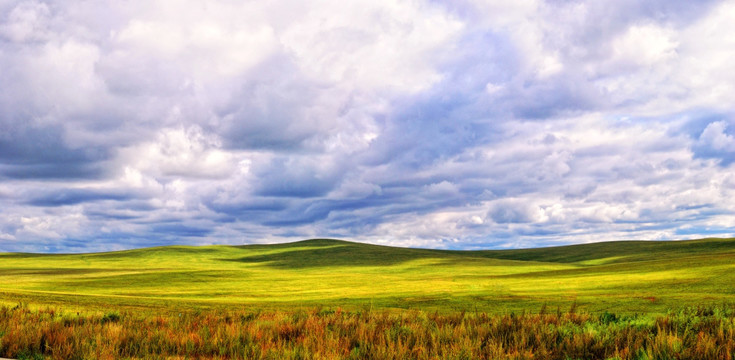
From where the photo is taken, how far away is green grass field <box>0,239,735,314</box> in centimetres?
2923

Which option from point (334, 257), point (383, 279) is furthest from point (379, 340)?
point (334, 257)

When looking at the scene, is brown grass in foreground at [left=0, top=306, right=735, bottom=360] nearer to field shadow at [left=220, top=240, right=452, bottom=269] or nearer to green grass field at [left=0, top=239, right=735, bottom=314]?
green grass field at [left=0, top=239, right=735, bottom=314]

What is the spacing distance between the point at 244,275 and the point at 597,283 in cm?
5983

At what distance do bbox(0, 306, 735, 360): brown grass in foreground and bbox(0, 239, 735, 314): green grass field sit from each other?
8.52 m

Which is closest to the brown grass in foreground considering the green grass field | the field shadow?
the green grass field

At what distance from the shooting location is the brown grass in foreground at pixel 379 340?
12070mm

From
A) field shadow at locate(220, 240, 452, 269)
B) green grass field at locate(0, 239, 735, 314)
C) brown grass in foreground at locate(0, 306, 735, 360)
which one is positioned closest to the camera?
brown grass in foreground at locate(0, 306, 735, 360)

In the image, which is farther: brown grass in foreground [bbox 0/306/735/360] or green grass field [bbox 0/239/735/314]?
green grass field [bbox 0/239/735/314]

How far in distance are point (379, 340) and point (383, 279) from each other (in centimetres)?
6054

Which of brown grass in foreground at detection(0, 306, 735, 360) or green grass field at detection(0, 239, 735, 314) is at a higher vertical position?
brown grass in foreground at detection(0, 306, 735, 360)

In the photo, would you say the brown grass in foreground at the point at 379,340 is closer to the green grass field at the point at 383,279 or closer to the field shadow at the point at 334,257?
the green grass field at the point at 383,279

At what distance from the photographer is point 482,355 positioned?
40.6 ft

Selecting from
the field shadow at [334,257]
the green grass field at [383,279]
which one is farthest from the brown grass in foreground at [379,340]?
the field shadow at [334,257]

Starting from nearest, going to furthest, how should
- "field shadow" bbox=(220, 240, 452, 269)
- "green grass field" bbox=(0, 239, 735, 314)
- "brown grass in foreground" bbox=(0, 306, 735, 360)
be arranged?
1. "brown grass in foreground" bbox=(0, 306, 735, 360)
2. "green grass field" bbox=(0, 239, 735, 314)
3. "field shadow" bbox=(220, 240, 452, 269)
